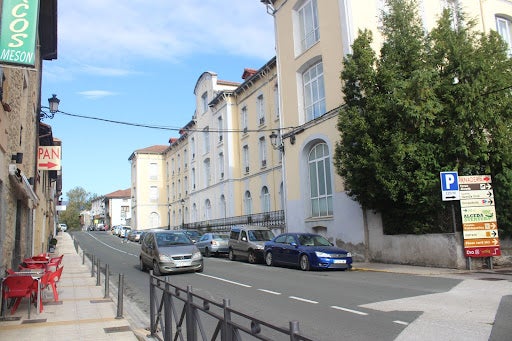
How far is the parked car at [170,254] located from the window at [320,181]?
806 centimetres

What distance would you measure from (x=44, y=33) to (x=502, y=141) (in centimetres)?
1731

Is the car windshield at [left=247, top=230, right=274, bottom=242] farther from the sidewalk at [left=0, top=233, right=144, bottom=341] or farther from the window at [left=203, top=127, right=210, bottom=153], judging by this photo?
the window at [left=203, top=127, right=210, bottom=153]

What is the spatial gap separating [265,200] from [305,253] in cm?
1668

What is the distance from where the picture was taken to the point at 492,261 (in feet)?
51.3

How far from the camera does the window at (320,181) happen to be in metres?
22.3

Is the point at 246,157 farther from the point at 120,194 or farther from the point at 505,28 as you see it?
the point at 120,194

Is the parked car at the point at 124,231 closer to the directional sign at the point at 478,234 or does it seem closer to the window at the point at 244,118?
the window at the point at 244,118

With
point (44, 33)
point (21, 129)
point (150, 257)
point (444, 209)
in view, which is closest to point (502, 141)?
point (444, 209)

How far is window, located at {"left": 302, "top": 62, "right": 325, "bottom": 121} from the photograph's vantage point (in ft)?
76.0

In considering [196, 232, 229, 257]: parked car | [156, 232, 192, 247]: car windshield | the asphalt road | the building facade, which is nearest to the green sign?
the building facade

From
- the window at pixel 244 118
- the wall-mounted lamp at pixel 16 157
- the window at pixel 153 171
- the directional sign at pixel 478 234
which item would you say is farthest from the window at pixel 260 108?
the window at pixel 153 171

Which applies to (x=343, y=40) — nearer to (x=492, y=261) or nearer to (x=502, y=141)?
(x=502, y=141)

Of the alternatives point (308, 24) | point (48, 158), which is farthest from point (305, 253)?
point (308, 24)

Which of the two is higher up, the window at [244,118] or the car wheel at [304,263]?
the window at [244,118]
